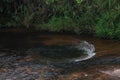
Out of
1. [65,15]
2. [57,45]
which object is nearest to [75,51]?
[57,45]

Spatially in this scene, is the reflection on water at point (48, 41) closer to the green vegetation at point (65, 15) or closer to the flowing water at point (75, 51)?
the flowing water at point (75, 51)

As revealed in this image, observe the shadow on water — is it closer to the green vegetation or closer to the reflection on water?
the reflection on water

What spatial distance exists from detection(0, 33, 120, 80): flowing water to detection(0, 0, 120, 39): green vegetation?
72cm

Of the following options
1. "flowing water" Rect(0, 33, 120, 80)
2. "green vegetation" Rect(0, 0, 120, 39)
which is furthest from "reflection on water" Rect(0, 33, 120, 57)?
"green vegetation" Rect(0, 0, 120, 39)

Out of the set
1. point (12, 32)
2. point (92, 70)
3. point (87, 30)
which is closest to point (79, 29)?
point (87, 30)

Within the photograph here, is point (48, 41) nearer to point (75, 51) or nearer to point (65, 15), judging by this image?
point (75, 51)

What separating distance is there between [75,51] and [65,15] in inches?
192

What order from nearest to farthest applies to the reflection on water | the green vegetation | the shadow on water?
the shadow on water
the reflection on water
the green vegetation

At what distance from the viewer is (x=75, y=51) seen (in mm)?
13539

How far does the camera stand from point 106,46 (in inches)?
547

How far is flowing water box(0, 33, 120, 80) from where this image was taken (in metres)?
10.1

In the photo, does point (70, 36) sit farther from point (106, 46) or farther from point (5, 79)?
point (5, 79)

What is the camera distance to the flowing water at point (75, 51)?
10.1 meters

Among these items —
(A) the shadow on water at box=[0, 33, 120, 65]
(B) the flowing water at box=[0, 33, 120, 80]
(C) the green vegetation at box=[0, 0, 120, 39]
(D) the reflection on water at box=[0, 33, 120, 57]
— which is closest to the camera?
(B) the flowing water at box=[0, 33, 120, 80]
